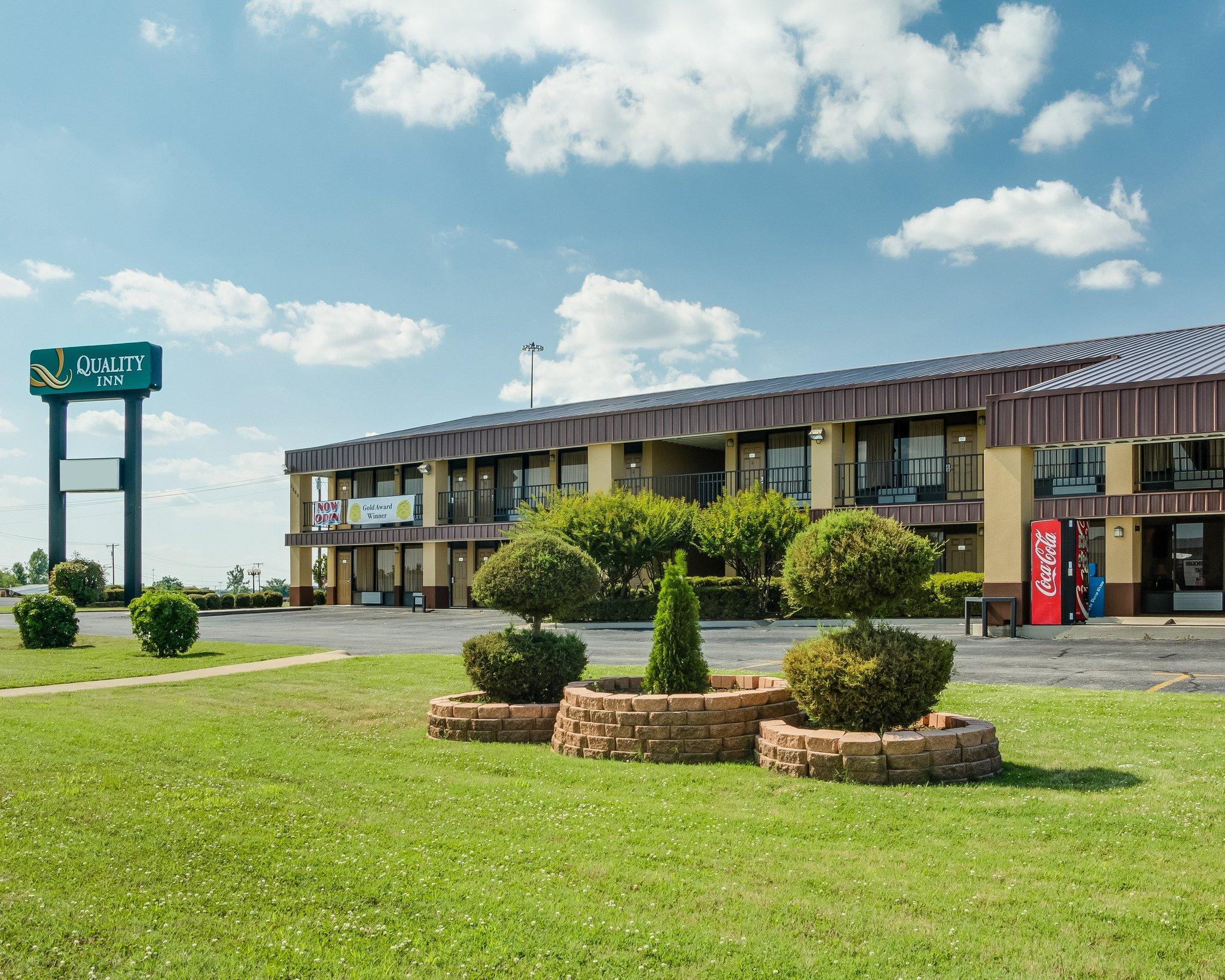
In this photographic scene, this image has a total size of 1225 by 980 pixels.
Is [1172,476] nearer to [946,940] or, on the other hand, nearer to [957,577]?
[957,577]

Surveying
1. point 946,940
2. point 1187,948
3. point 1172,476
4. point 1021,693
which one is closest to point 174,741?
point 946,940

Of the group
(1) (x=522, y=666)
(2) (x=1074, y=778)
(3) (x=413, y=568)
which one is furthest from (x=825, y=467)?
(2) (x=1074, y=778)

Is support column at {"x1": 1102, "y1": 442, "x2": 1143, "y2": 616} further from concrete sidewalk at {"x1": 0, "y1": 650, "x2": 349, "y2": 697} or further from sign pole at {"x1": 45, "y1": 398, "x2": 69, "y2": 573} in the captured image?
sign pole at {"x1": 45, "y1": 398, "x2": 69, "y2": 573}

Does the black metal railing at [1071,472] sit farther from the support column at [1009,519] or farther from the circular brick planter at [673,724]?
the circular brick planter at [673,724]

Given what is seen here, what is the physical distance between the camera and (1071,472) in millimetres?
31141

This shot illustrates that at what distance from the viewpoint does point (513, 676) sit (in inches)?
423

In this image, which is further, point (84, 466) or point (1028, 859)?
point (84, 466)

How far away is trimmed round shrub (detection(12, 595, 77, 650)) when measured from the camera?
23.8m

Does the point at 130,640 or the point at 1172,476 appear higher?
the point at 1172,476

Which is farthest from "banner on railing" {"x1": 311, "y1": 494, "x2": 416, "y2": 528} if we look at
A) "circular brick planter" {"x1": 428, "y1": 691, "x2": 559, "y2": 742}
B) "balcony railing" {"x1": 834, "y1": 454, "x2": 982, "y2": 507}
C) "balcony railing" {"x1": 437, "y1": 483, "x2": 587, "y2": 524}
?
"circular brick planter" {"x1": 428, "y1": 691, "x2": 559, "y2": 742}

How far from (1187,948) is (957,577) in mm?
23615

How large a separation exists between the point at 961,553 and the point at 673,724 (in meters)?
25.5

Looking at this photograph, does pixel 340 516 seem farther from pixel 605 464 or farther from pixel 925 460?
pixel 925 460

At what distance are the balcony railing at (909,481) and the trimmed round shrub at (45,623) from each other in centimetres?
2229
